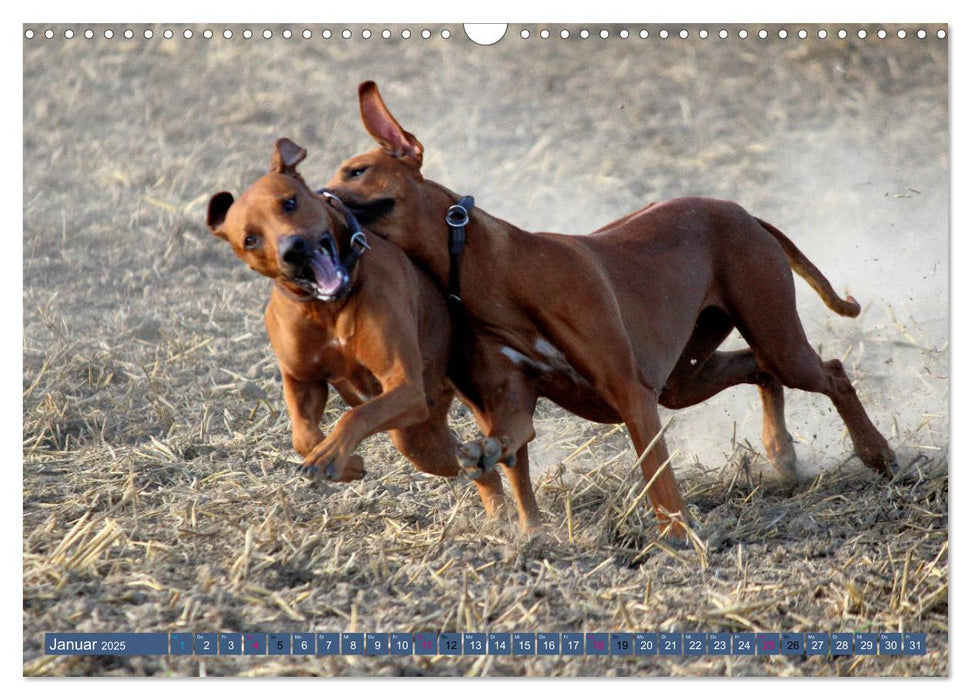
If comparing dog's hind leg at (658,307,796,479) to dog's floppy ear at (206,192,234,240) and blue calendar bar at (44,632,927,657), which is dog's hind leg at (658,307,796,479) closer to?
blue calendar bar at (44,632,927,657)

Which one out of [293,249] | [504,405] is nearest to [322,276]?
[293,249]

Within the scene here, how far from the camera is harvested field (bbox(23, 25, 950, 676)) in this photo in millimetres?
4852

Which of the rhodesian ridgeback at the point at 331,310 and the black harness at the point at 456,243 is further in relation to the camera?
the black harness at the point at 456,243

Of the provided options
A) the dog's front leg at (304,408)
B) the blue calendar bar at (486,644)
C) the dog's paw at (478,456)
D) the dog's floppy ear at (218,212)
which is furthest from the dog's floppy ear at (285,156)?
the blue calendar bar at (486,644)

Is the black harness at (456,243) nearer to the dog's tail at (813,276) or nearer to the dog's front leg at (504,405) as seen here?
the dog's front leg at (504,405)

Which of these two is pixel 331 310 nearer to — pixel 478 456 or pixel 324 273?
pixel 324 273

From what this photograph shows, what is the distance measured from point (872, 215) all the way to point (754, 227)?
89.3 inches

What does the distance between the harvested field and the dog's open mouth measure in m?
0.91

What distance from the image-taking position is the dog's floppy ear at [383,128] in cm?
520

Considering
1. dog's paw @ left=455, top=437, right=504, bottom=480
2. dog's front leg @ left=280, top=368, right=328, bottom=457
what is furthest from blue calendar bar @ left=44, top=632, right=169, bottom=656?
dog's paw @ left=455, top=437, right=504, bottom=480

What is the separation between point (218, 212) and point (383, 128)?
0.75 metres

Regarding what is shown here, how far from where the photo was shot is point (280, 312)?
482cm

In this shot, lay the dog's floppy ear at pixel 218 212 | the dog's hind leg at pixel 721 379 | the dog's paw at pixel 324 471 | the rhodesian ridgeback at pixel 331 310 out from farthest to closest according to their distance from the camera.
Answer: the dog's hind leg at pixel 721 379 → the dog's floppy ear at pixel 218 212 → the rhodesian ridgeback at pixel 331 310 → the dog's paw at pixel 324 471

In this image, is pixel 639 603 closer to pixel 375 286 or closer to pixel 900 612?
pixel 900 612
